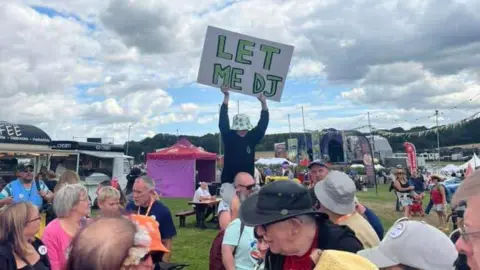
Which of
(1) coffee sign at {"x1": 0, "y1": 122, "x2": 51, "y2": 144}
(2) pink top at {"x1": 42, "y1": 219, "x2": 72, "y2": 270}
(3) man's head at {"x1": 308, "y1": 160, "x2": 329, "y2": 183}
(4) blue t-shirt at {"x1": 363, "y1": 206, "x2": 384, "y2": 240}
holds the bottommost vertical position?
(2) pink top at {"x1": 42, "y1": 219, "x2": 72, "y2": 270}

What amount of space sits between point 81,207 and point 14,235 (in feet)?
2.55

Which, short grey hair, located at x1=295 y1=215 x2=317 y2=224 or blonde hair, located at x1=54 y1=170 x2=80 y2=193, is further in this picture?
blonde hair, located at x1=54 y1=170 x2=80 y2=193

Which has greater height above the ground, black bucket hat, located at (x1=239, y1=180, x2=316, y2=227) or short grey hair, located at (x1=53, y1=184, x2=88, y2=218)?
black bucket hat, located at (x1=239, y1=180, x2=316, y2=227)

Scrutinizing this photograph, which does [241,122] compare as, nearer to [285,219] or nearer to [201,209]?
[285,219]

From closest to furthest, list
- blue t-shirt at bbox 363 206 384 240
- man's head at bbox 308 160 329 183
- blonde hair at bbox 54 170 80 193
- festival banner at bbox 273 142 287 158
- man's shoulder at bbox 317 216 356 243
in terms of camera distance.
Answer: man's shoulder at bbox 317 216 356 243 < blue t-shirt at bbox 363 206 384 240 < man's head at bbox 308 160 329 183 < blonde hair at bbox 54 170 80 193 < festival banner at bbox 273 142 287 158

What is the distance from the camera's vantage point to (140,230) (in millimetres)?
1660

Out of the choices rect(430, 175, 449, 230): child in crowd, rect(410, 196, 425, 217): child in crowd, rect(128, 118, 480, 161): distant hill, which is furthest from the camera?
rect(128, 118, 480, 161): distant hill

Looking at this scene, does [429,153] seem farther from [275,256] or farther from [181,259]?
[275,256]

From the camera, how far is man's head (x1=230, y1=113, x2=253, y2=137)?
14.0 ft

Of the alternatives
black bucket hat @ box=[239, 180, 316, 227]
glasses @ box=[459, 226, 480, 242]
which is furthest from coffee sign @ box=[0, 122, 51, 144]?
glasses @ box=[459, 226, 480, 242]

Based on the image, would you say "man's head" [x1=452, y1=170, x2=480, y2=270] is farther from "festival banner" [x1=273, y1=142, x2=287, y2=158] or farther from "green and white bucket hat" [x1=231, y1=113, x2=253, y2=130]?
"festival banner" [x1=273, y1=142, x2=287, y2=158]

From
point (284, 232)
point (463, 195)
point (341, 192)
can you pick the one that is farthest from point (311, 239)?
point (341, 192)

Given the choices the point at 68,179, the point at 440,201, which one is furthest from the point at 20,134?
the point at 440,201

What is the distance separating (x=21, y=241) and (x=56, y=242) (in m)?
0.48
